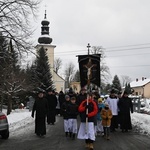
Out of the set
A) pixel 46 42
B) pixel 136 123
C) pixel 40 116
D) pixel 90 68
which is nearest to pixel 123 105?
pixel 90 68

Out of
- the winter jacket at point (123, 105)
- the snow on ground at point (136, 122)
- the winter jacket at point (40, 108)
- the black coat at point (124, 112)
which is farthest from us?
the snow on ground at point (136, 122)

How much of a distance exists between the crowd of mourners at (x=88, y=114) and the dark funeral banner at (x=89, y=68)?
60cm

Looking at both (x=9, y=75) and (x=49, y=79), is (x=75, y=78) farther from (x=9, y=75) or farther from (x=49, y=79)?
(x=9, y=75)

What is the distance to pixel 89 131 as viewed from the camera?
10344mm

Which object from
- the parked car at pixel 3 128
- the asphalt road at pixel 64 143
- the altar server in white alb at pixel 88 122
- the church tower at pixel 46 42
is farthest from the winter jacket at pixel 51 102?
the church tower at pixel 46 42

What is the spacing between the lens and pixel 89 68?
13.5 metres

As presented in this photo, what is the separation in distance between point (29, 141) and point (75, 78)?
106 metres

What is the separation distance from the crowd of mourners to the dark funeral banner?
0.60 metres

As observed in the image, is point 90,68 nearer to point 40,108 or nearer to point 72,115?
point 72,115

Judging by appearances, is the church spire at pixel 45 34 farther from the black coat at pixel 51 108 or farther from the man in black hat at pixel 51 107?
the black coat at pixel 51 108

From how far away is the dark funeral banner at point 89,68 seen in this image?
13522 millimetres

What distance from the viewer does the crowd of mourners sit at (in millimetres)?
10516

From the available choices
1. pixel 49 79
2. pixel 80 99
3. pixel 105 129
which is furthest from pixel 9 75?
pixel 49 79

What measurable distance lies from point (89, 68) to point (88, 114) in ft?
11.0
